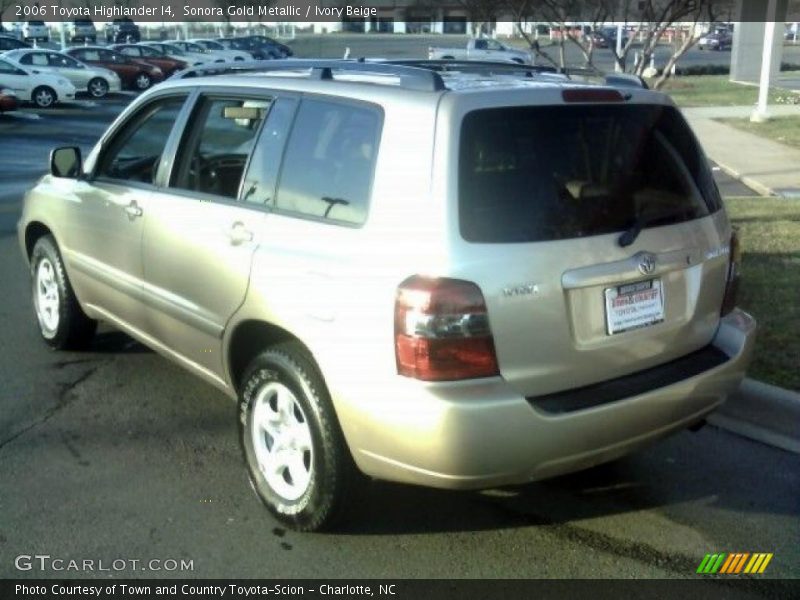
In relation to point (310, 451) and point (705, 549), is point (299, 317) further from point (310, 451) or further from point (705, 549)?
point (705, 549)

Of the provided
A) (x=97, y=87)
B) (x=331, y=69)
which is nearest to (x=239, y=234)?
(x=331, y=69)

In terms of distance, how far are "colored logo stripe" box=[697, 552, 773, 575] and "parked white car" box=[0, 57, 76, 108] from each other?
1047 inches

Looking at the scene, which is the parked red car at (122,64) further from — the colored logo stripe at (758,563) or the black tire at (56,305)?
the colored logo stripe at (758,563)

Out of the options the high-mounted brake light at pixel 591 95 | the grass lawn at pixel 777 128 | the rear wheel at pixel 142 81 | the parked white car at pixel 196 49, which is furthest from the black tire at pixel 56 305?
the parked white car at pixel 196 49

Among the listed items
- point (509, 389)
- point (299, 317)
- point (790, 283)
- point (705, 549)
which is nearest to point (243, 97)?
point (299, 317)

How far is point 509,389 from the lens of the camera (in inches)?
129

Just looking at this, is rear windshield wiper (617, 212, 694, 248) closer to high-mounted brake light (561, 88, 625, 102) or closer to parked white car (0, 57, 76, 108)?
high-mounted brake light (561, 88, 625, 102)

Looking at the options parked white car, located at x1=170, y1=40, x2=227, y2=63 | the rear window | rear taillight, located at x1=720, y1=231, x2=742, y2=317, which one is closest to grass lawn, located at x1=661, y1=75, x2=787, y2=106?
rear taillight, located at x1=720, y1=231, x2=742, y2=317

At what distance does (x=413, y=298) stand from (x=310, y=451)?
84 cm

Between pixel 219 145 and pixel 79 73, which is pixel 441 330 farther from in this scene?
pixel 79 73

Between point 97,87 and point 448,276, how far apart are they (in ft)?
101

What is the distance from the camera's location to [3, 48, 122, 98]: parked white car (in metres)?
29.0

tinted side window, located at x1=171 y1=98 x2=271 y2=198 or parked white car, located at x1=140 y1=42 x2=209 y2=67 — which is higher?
tinted side window, located at x1=171 y1=98 x2=271 y2=198

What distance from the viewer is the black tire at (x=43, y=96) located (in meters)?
27.2
